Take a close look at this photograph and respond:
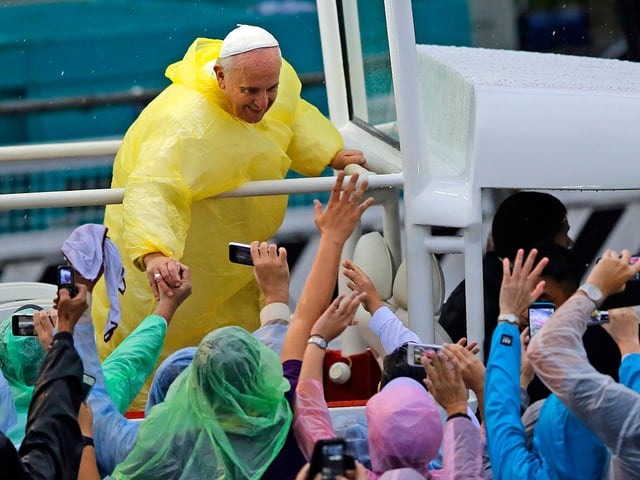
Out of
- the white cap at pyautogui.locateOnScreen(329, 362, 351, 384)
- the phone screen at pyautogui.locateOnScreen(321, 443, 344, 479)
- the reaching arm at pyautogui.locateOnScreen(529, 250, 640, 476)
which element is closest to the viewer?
the phone screen at pyautogui.locateOnScreen(321, 443, 344, 479)

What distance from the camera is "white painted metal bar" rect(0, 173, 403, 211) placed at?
9.24 feet

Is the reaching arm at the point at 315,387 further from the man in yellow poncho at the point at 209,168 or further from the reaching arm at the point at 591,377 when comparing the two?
Answer: the man in yellow poncho at the point at 209,168

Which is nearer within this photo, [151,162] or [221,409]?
[221,409]

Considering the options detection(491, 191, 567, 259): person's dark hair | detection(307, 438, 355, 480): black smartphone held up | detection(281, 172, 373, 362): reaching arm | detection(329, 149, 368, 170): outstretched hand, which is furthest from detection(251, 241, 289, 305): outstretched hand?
detection(329, 149, 368, 170): outstretched hand

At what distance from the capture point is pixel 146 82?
7828mm

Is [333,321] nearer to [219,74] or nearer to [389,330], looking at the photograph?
[389,330]

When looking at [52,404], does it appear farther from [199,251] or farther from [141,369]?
[199,251]

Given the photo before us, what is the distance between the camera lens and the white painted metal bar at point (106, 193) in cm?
282

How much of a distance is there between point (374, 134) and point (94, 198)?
3.43ft

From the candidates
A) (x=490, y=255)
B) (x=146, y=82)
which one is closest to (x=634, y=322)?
(x=490, y=255)

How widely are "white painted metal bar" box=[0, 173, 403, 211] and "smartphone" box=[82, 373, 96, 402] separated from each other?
76cm

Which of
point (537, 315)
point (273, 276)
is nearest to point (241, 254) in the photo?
→ point (273, 276)

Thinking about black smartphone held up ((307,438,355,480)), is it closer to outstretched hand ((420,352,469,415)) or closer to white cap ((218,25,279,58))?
outstretched hand ((420,352,469,415))

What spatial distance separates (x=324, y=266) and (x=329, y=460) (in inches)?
30.8
